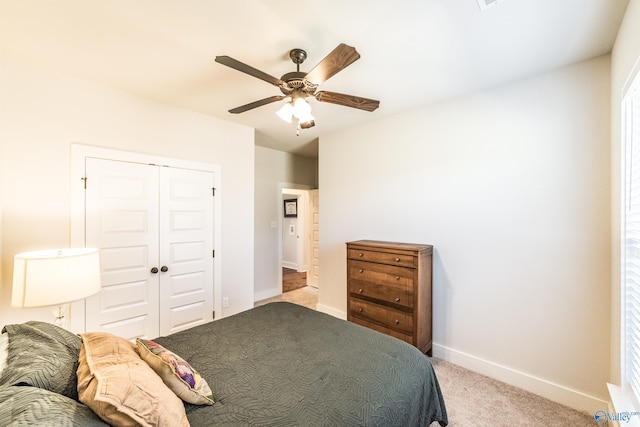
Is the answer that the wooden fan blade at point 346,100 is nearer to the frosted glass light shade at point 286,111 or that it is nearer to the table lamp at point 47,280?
the frosted glass light shade at point 286,111

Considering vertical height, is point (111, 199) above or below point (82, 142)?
below

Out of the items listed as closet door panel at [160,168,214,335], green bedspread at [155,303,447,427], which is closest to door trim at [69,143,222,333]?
closet door panel at [160,168,214,335]

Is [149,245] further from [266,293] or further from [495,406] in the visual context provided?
[495,406]

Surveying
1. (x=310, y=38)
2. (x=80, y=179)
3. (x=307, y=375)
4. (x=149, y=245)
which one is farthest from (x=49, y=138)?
(x=307, y=375)

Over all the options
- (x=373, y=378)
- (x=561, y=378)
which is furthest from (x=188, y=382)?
(x=561, y=378)

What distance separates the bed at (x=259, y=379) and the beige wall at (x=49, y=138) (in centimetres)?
128

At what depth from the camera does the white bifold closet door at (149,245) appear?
7.91 feet

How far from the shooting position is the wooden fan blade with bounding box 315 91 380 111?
1.92 metres

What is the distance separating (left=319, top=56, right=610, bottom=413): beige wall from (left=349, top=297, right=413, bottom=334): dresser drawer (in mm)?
433

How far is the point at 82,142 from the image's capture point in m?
2.32

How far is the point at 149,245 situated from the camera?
2.69 m

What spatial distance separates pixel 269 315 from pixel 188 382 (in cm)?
99

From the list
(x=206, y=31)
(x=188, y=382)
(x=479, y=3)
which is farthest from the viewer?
(x=206, y=31)

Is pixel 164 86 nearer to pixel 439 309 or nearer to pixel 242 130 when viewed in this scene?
pixel 242 130
